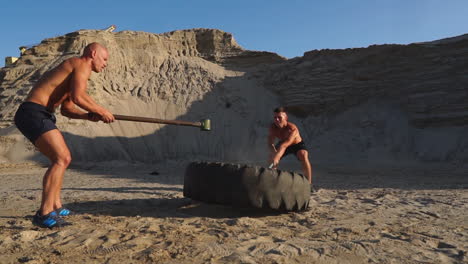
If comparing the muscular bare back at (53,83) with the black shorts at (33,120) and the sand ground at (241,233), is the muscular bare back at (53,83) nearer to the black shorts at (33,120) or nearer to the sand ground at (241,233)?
the black shorts at (33,120)

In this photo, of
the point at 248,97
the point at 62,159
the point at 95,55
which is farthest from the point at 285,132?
the point at 248,97

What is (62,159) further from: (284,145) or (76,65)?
(284,145)

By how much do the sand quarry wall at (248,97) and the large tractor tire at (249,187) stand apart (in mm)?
10103

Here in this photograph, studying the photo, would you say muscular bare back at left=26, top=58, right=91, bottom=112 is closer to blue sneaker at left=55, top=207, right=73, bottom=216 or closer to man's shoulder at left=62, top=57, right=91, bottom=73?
man's shoulder at left=62, top=57, right=91, bottom=73

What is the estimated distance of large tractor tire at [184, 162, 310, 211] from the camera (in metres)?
3.65

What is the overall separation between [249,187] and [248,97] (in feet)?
49.2

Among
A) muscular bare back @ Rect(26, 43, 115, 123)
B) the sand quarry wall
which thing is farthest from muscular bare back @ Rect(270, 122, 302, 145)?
the sand quarry wall

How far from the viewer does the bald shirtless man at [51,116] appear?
3309 millimetres

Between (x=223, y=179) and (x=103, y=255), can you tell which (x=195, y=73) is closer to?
(x=223, y=179)

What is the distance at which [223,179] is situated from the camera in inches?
147

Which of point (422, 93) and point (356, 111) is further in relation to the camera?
point (356, 111)

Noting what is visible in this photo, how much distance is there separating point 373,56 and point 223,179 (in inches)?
616

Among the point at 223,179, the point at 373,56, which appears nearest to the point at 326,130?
the point at 373,56

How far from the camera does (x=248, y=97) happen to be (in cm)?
1844
